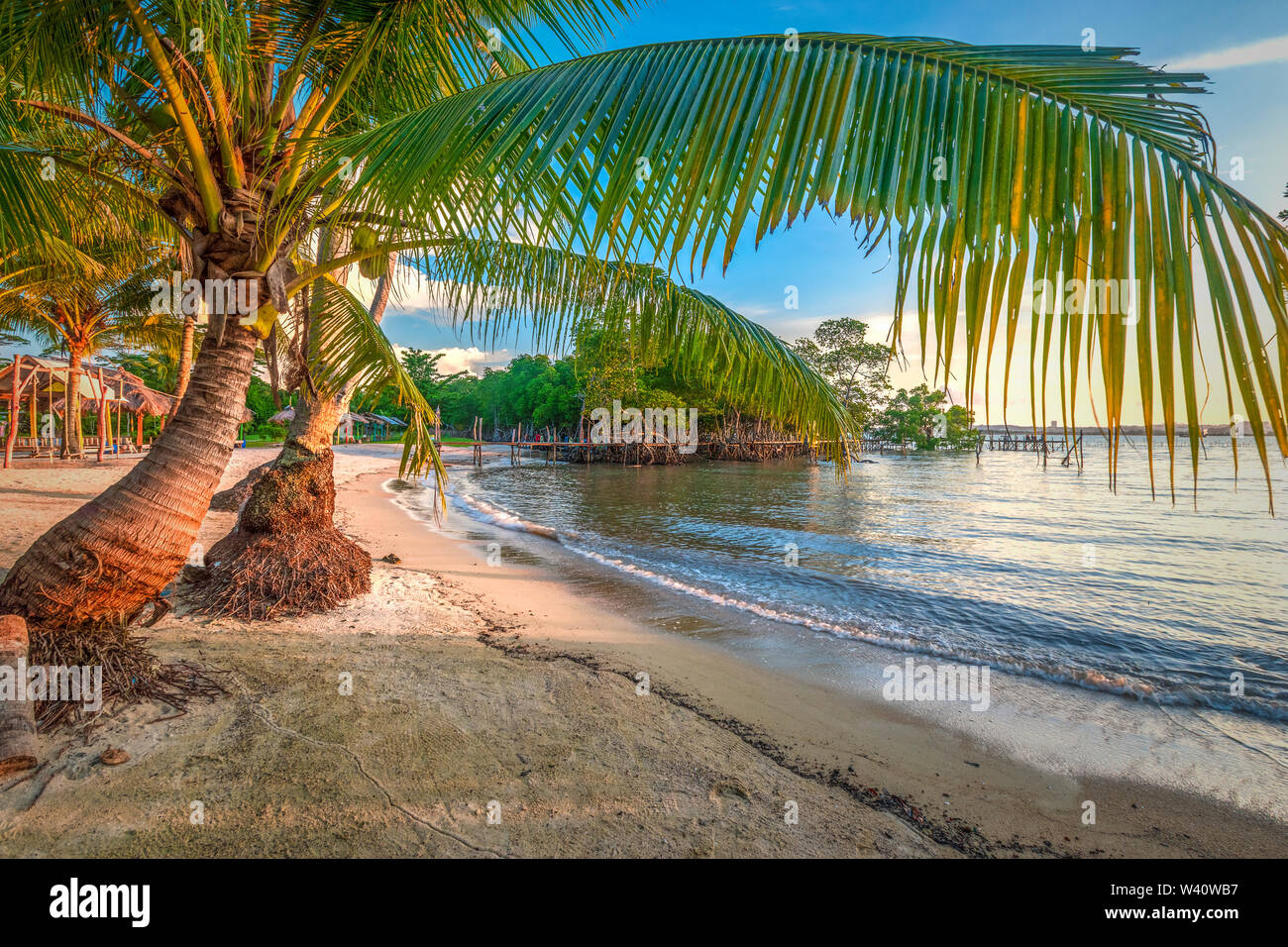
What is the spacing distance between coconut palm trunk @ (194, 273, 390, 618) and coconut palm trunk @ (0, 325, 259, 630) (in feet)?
5.65

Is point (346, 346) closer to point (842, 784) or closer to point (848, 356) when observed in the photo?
point (842, 784)

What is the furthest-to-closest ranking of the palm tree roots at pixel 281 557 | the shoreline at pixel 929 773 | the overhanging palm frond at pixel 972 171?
the palm tree roots at pixel 281 557, the shoreline at pixel 929 773, the overhanging palm frond at pixel 972 171

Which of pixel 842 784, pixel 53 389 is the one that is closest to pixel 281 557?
pixel 842 784

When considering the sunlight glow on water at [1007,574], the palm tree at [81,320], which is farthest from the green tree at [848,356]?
the palm tree at [81,320]

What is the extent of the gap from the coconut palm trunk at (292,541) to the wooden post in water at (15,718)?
2.30 m

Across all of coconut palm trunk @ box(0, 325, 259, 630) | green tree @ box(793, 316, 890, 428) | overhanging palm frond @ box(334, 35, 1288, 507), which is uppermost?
green tree @ box(793, 316, 890, 428)

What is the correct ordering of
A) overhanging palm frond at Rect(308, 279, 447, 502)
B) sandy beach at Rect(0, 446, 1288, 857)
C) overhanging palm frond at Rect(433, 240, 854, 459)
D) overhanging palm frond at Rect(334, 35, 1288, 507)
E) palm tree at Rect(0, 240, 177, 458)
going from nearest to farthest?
overhanging palm frond at Rect(334, 35, 1288, 507) → sandy beach at Rect(0, 446, 1288, 857) → overhanging palm frond at Rect(433, 240, 854, 459) → overhanging palm frond at Rect(308, 279, 447, 502) → palm tree at Rect(0, 240, 177, 458)

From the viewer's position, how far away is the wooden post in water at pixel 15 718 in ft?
7.75

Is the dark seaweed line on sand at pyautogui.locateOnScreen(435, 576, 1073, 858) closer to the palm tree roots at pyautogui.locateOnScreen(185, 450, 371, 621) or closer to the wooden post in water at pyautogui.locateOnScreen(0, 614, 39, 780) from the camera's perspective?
the palm tree roots at pyautogui.locateOnScreen(185, 450, 371, 621)

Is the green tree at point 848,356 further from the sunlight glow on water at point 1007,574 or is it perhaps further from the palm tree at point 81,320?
the palm tree at point 81,320

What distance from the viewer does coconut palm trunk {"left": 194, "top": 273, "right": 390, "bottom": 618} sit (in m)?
5.06

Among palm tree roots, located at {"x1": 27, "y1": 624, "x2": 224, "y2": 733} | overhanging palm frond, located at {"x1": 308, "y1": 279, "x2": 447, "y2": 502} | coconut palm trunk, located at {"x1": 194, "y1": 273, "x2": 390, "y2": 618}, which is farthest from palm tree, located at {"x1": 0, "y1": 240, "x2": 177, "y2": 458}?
palm tree roots, located at {"x1": 27, "y1": 624, "x2": 224, "y2": 733}

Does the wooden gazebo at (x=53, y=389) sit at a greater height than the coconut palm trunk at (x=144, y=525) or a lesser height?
greater
